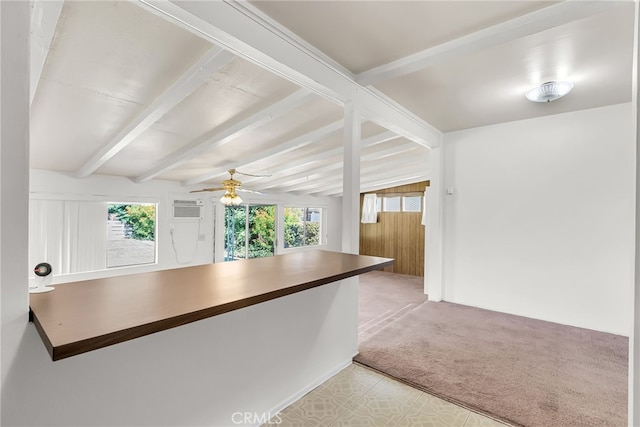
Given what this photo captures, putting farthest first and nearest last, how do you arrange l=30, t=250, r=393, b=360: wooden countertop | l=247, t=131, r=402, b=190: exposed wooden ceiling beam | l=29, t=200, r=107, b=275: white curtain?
l=29, t=200, r=107, b=275: white curtain
l=247, t=131, r=402, b=190: exposed wooden ceiling beam
l=30, t=250, r=393, b=360: wooden countertop

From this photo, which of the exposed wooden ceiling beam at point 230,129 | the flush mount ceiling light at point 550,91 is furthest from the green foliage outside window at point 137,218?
the flush mount ceiling light at point 550,91

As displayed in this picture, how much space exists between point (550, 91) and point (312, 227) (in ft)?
19.4

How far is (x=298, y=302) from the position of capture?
195cm

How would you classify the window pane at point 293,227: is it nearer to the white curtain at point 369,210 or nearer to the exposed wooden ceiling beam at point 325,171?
the exposed wooden ceiling beam at point 325,171

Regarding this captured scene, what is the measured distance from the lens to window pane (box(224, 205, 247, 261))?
19.6 ft

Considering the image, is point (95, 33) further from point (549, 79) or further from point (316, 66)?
point (549, 79)

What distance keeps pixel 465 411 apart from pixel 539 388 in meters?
0.65

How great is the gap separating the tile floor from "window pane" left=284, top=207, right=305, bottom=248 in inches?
201

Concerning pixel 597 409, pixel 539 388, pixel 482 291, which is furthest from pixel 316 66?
pixel 482 291

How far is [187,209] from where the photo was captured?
5.32 metres

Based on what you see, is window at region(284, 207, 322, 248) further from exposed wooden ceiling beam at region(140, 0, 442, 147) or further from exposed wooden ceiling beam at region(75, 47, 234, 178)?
exposed wooden ceiling beam at region(140, 0, 442, 147)

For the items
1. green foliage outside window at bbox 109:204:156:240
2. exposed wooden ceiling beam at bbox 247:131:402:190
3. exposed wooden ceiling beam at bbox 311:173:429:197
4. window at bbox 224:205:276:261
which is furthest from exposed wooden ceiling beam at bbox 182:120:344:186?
exposed wooden ceiling beam at bbox 311:173:429:197

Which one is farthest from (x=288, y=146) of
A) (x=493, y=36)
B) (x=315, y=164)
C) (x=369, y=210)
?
(x=369, y=210)

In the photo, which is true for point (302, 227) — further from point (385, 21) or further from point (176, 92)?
point (385, 21)
